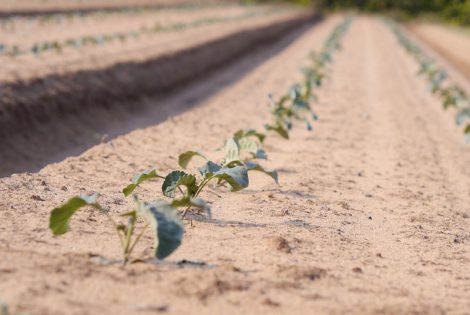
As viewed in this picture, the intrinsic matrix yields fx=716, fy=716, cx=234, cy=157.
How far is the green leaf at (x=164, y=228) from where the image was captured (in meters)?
3.37

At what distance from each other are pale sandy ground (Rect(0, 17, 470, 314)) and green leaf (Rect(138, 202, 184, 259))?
0.12 meters

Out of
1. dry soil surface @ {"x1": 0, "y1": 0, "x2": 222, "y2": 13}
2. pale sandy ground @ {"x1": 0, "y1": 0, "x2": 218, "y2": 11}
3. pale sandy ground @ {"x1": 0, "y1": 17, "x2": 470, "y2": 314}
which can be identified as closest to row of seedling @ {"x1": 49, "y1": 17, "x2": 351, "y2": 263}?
pale sandy ground @ {"x1": 0, "y1": 17, "x2": 470, "y2": 314}

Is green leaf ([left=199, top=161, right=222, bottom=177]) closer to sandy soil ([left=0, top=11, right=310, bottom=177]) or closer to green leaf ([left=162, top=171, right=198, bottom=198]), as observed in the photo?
green leaf ([left=162, top=171, right=198, bottom=198])

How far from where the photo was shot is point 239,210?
16.1 ft

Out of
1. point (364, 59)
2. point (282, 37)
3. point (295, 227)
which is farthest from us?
point (282, 37)

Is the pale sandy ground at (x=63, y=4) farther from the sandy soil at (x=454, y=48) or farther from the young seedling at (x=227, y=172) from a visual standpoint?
the young seedling at (x=227, y=172)

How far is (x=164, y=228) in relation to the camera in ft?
11.1

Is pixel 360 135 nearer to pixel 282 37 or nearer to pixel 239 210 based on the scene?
pixel 239 210

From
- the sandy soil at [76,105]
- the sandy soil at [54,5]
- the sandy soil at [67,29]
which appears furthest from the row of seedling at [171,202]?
the sandy soil at [54,5]

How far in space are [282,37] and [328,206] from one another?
77.4ft

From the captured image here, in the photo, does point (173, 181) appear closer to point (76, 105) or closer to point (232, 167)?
point (232, 167)

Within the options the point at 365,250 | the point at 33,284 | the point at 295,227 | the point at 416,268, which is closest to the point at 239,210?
the point at 295,227

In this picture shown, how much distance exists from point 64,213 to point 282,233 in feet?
4.48

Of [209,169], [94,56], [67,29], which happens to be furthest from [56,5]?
[209,169]
